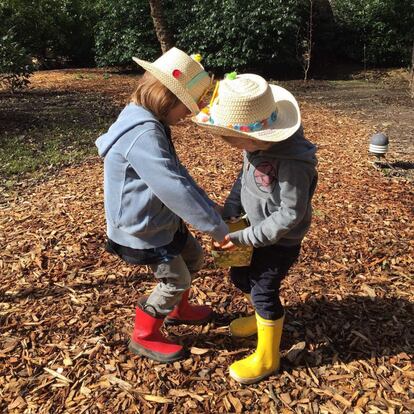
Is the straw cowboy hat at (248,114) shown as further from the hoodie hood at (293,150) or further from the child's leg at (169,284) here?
the child's leg at (169,284)

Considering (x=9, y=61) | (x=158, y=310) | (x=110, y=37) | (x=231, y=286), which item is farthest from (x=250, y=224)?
(x=110, y=37)

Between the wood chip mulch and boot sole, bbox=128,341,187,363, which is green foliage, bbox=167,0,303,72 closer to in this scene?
the wood chip mulch

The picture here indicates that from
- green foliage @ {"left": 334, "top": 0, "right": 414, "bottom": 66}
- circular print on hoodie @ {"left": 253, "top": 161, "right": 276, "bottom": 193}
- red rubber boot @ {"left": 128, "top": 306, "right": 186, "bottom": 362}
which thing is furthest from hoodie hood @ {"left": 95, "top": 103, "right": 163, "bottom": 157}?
green foliage @ {"left": 334, "top": 0, "right": 414, "bottom": 66}

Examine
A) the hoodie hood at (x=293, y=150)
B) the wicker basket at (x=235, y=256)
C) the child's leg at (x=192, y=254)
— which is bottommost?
the child's leg at (x=192, y=254)

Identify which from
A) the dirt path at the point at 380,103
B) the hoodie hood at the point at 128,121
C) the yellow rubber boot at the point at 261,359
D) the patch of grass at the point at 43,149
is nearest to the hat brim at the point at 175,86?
the hoodie hood at the point at 128,121

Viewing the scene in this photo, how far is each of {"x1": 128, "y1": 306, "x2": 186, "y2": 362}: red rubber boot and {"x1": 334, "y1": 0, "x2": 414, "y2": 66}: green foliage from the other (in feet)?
47.1

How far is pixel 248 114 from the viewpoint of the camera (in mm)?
1913

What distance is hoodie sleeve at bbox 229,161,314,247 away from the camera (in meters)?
1.96

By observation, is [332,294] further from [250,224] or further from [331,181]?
[331,181]

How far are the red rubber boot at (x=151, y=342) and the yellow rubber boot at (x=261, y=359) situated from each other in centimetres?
33

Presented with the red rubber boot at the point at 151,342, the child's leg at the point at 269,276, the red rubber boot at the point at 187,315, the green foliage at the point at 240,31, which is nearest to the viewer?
the child's leg at the point at 269,276

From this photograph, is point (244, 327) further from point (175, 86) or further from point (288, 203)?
point (175, 86)

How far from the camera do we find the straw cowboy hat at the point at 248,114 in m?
1.90

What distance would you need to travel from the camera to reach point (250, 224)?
2.30 metres
